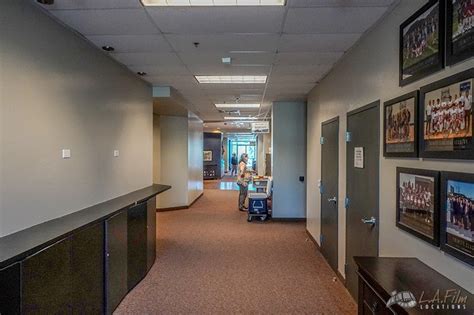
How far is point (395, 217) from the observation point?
2.85m

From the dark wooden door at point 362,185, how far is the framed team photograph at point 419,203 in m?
0.56

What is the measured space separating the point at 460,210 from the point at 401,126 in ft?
3.06

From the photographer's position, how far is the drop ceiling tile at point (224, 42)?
366cm

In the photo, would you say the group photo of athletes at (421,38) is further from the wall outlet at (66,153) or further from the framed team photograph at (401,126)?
the wall outlet at (66,153)

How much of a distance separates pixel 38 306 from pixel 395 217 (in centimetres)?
264

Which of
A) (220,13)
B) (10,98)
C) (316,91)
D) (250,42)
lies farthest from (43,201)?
(316,91)

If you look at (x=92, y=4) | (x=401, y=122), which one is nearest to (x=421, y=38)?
(x=401, y=122)

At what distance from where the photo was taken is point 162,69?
5.07m

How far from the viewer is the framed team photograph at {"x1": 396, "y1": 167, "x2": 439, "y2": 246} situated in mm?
2209

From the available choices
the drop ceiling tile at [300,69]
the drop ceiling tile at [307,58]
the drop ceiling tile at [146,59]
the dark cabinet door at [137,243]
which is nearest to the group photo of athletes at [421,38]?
the drop ceiling tile at [307,58]

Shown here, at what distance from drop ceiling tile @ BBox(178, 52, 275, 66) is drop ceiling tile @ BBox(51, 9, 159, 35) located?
3.00ft

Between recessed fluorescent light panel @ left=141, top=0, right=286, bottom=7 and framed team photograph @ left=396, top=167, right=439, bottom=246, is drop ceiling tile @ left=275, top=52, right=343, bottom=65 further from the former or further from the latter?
framed team photograph @ left=396, top=167, right=439, bottom=246

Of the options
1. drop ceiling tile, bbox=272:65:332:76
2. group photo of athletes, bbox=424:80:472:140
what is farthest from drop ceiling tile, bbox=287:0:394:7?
drop ceiling tile, bbox=272:65:332:76

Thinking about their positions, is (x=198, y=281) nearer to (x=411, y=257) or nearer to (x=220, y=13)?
(x=411, y=257)
